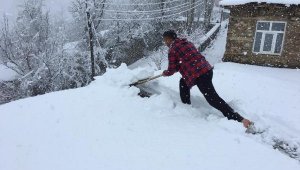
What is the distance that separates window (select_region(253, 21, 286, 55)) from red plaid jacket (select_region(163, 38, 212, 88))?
363 inches

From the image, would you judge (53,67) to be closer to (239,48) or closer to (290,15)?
(239,48)

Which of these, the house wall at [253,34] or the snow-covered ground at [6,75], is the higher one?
the house wall at [253,34]

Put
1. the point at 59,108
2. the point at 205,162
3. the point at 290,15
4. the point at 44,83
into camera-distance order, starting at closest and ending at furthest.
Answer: the point at 205,162
the point at 59,108
the point at 290,15
the point at 44,83

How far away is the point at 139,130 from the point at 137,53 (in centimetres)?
2401

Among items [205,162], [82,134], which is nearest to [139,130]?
[82,134]

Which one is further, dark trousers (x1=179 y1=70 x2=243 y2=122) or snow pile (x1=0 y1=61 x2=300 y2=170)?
dark trousers (x1=179 y1=70 x2=243 y2=122)

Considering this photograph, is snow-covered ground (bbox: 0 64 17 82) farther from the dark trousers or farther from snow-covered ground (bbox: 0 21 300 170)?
the dark trousers

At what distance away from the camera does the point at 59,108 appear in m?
5.39

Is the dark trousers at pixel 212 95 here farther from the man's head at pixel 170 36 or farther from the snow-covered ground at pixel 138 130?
the man's head at pixel 170 36

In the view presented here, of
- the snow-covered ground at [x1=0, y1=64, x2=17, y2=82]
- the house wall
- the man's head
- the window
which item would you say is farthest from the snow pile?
the snow-covered ground at [x1=0, y1=64, x2=17, y2=82]

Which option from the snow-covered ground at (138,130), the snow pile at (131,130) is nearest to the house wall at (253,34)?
the snow-covered ground at (138,130)

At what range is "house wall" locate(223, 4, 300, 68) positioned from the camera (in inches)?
499

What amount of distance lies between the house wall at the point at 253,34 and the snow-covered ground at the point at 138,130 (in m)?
6.87

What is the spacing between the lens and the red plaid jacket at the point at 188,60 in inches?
200
